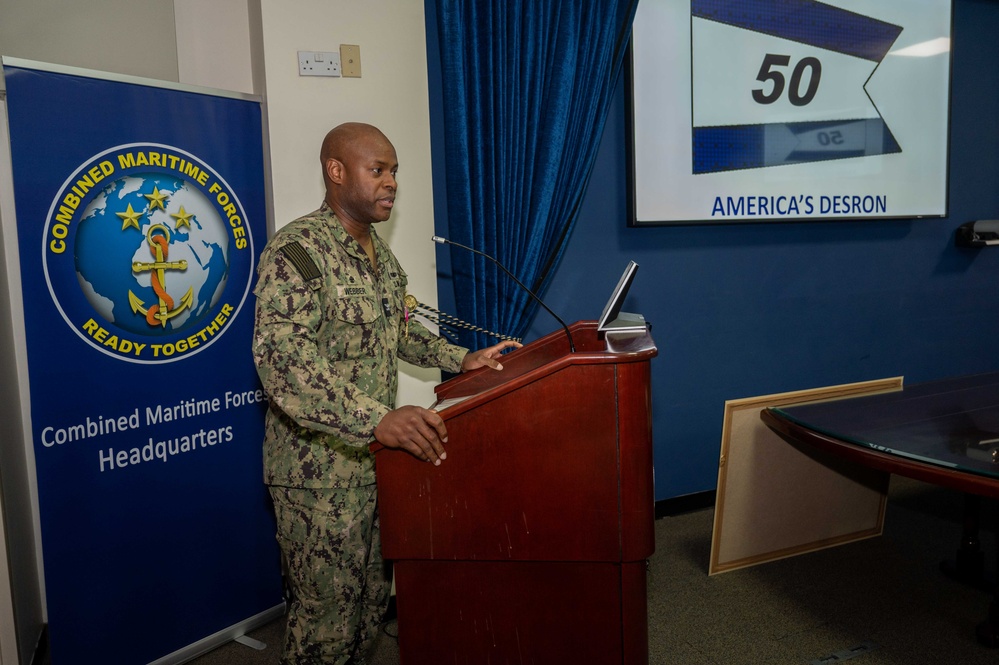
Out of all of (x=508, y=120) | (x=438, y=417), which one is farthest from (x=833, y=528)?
(x=438, y=417)

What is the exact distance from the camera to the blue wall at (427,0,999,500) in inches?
120

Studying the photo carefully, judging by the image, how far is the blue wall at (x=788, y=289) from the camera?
10.0 feet

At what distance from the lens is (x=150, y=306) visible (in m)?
2.07

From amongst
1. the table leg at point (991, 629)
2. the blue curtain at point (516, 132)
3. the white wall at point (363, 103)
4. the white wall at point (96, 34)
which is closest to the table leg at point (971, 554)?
the table leg at point (991, 629)

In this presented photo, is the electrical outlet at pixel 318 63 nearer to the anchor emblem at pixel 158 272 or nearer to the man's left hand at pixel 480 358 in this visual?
the anchor emblem at pixel 158 272

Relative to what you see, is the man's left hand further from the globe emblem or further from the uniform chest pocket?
the globe emblem

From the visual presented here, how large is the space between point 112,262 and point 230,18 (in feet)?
3.26

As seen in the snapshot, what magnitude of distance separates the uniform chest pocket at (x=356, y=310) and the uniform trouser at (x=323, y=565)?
1.33ft

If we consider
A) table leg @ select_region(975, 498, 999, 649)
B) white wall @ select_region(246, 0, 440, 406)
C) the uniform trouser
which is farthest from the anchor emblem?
table leg @ select_region(975, 498, 999, 649)

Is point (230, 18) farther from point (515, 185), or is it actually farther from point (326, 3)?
point (515, 185)

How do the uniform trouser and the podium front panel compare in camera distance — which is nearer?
the podium front panel

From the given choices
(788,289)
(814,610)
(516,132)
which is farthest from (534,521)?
(788,289)

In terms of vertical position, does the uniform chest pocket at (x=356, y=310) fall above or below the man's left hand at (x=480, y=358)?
above

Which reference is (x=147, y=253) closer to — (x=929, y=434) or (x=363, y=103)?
(x=363, y=103)
